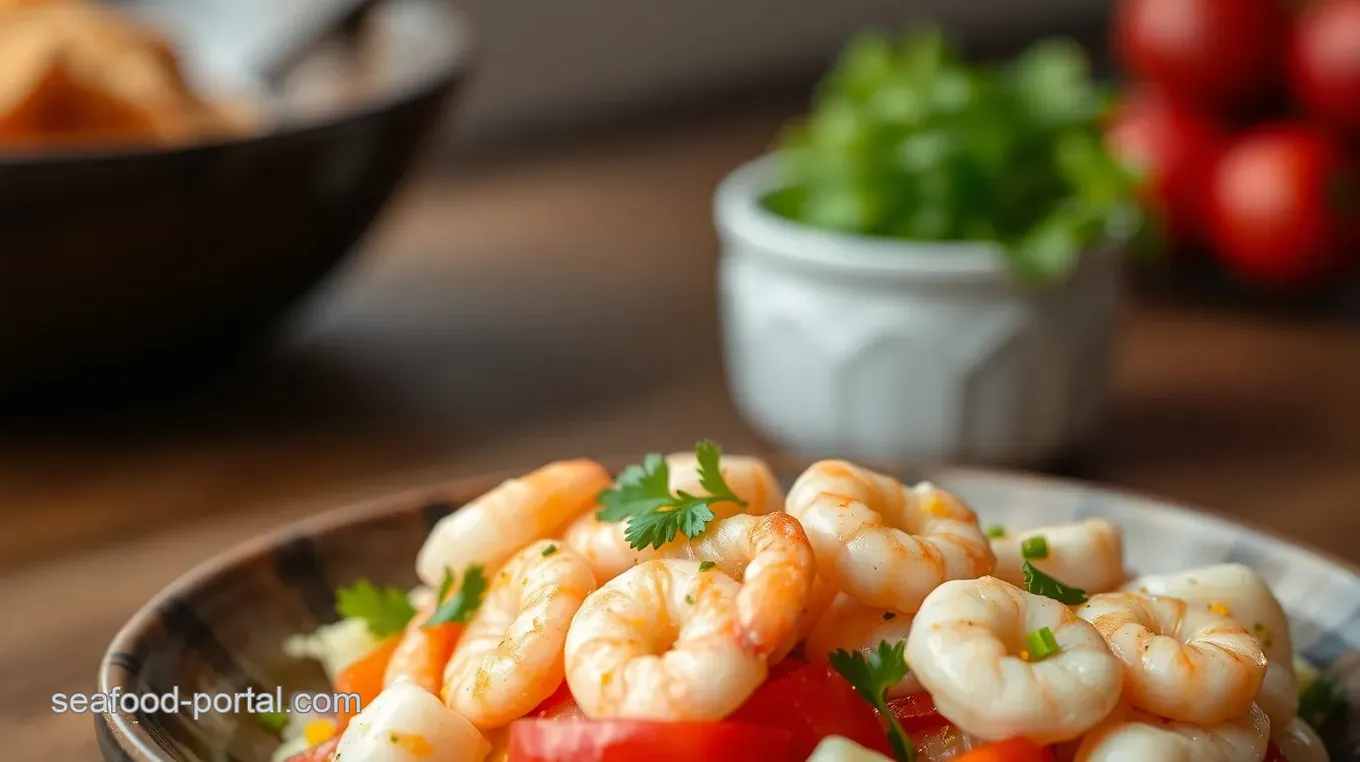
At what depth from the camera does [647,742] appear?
64 cm

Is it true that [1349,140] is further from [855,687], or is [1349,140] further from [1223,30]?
[855,687]

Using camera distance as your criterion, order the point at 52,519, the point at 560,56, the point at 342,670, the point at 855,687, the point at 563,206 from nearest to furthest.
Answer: the point at 855,687, the point at 342,670, the point at 52,519, the point at 563,206, the point at 560,56

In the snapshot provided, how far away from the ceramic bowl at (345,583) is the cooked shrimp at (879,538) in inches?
8.0

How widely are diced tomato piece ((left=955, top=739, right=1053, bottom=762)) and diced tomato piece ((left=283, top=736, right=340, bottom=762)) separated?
0.32m

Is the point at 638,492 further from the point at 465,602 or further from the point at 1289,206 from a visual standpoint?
the point at 1289,206

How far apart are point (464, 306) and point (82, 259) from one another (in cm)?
66

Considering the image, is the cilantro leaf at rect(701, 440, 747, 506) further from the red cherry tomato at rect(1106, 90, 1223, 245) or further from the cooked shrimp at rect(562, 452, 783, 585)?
the red cherry tomato at rect(1106, 90, 1223, 245)

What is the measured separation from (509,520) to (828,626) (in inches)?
7.7

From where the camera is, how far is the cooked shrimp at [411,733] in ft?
2.27

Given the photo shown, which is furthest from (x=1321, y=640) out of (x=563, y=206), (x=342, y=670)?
(x=563, y=206)

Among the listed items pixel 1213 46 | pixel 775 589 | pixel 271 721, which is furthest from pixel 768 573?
pixel 1213 46

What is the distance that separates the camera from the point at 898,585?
0.72 m

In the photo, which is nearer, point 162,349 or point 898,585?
point 898,585

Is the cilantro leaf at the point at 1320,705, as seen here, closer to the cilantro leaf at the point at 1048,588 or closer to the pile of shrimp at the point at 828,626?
the pile of shrimp at the point at 828,626
